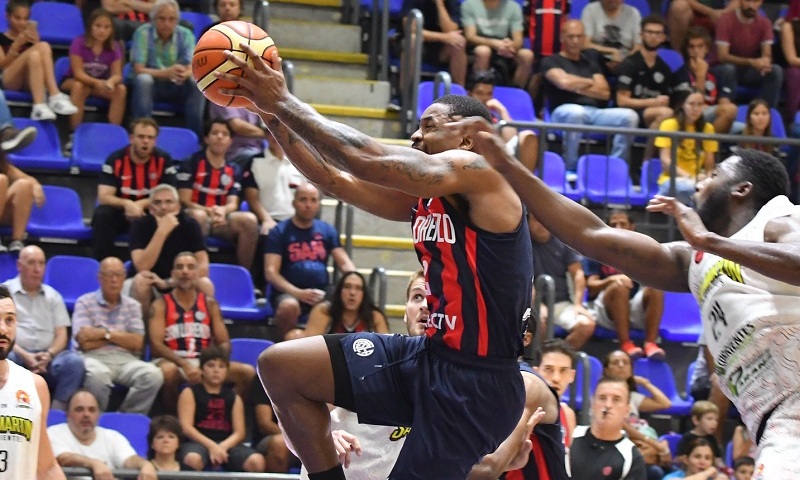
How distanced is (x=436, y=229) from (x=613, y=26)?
28.6 ft

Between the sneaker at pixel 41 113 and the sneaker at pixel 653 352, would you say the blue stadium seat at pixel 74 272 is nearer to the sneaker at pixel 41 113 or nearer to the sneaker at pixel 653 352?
the sneaker at pixel 41 113

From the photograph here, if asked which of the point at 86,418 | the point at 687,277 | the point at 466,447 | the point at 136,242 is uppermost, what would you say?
the point at 687,277

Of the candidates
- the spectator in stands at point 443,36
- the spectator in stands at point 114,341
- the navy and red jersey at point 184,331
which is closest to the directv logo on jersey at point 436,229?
the spectator in stands at point 114,341

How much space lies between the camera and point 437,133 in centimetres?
540

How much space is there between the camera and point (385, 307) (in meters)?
10.8

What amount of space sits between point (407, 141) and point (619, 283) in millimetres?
2436

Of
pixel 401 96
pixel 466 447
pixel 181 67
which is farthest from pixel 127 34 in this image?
pixel 466 447

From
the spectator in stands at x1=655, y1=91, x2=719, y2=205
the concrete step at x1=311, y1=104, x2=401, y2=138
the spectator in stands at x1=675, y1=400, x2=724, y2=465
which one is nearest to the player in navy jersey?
the spectator in stands at x1=675, y1=400, x2=724, y2=465

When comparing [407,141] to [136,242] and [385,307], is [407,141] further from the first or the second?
[136,242]

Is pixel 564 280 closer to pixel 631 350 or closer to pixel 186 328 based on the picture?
pixel 631 350

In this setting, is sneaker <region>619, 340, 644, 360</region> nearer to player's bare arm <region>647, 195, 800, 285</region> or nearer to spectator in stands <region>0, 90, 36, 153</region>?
spectator in stands <region>0, 90, 36, 153</region>

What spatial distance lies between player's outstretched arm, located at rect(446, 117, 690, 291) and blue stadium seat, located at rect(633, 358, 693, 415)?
5.65 meters

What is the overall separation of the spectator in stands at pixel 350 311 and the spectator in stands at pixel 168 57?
268 centimetres

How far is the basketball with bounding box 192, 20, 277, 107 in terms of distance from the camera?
5.09 m
